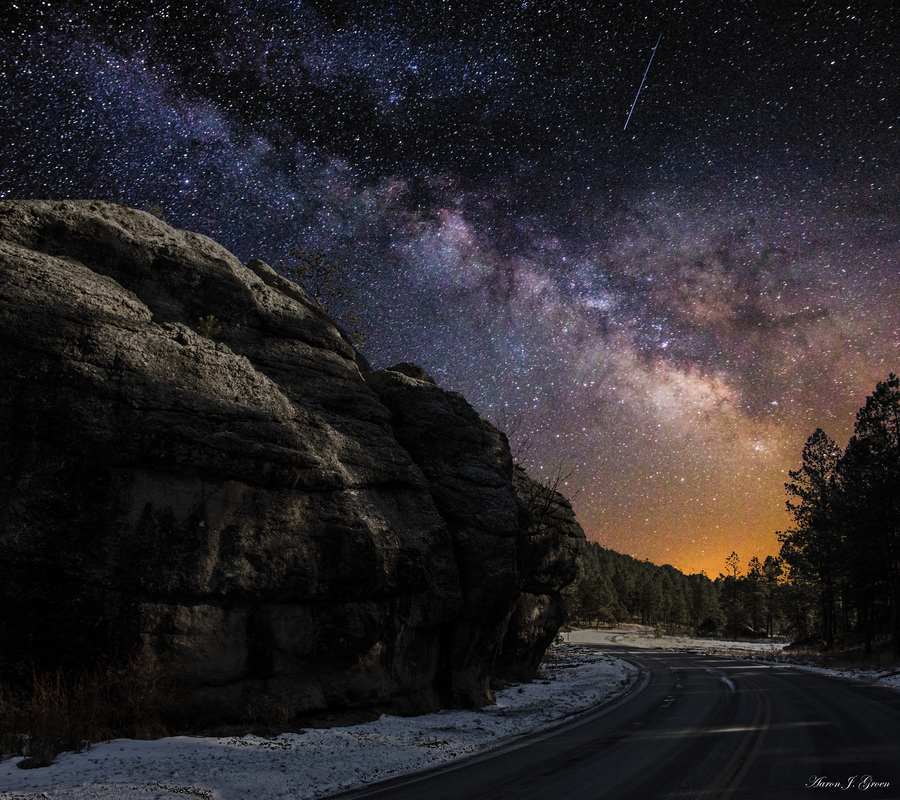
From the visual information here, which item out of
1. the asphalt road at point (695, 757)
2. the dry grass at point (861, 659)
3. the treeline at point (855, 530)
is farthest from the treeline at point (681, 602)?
the asphalt road at point (695, 757)

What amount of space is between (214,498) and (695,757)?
1041cm

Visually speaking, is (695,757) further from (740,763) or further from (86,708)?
(86,708)

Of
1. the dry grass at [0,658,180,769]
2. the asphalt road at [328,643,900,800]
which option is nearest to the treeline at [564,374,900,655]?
the asphalt road at [328,643,900,800]

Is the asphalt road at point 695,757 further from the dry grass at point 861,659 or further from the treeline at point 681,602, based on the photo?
the treeline at point 681,602

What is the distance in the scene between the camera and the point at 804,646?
54.6 metres

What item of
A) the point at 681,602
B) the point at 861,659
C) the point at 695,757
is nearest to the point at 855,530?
the point at 861,659

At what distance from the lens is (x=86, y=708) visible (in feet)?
30.1

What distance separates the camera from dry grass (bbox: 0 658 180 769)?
8359 mm

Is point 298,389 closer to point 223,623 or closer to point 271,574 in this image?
point 271,574

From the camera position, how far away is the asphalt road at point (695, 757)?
7.77 metres

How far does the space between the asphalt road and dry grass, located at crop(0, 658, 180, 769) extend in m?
4.02

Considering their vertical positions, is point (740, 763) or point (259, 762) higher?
point (740, 763)

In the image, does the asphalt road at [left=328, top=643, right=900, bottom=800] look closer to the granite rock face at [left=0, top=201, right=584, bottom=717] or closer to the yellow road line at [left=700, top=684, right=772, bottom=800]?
the yellow road line at [left=700, top=684, right=772, bottom=800]

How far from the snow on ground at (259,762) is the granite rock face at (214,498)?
1.34 meters
